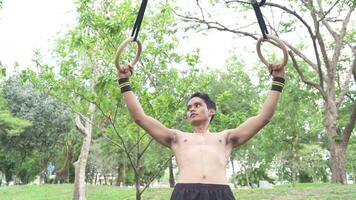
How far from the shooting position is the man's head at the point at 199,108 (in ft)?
9.01

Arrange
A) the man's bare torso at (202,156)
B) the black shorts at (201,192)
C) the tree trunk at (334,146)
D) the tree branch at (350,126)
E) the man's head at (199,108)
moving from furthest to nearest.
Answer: the tree branch at (350,126) → the tree trunk at (334,146) → the man's head at (199,108) → the man's bare torso at (202,156) → the black shorts at (201,192)

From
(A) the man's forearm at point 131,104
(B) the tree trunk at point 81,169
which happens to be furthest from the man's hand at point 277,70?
(B) the tree trunk at point 81,169

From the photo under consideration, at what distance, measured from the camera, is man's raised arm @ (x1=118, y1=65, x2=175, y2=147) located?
2.70 m

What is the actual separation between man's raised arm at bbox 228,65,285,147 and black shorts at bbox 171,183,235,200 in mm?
357

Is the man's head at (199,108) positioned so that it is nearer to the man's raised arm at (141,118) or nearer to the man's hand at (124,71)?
the man's raised arm at (141,118)

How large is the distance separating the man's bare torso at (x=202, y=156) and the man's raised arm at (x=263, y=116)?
0.07 meters

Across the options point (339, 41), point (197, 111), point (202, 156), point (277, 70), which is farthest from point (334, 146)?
point (202, 156)

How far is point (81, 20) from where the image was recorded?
5977 millimetres

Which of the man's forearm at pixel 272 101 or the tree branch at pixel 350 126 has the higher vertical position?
the tree branch at pixel 350 126

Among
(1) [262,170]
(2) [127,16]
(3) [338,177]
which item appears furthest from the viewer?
(1) [262,170]

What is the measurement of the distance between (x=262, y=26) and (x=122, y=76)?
3.05 ft

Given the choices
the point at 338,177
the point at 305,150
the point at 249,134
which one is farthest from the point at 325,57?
the point at 305,150

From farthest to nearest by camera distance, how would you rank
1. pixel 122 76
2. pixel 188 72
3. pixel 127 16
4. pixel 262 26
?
pixel 188 72 < pixel 127 16 < pixel 122 76 < pixel 262 26

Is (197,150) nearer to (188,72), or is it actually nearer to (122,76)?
(122,76)
